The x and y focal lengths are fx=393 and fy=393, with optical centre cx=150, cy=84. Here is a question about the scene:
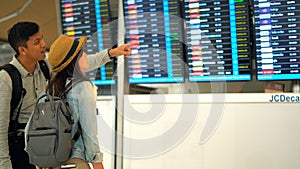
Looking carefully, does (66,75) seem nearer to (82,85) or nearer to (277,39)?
(82,85)

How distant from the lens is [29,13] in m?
3.62

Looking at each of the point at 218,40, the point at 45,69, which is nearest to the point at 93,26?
the point at 45,69

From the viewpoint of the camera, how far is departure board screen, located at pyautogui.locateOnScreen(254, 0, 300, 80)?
2.53 m

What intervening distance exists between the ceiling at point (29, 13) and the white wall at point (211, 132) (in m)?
1.11

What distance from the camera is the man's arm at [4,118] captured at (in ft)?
7.18

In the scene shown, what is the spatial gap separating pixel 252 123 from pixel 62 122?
1304mm

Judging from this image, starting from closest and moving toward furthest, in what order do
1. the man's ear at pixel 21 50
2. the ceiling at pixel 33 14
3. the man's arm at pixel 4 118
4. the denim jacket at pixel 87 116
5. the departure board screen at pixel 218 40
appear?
the denim jacket at pixel 87 116 → the man's arm at pixel 4 118 → the man's ear at pixel 21 50 → the departure board screen at pixel 218 40 → the ceiling at pixel 33 14

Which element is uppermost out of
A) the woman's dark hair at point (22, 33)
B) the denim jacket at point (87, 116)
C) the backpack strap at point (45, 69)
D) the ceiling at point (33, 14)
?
the ceiling at point (33, 14)

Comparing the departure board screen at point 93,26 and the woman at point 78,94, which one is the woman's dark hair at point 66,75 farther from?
the departure board screen at point 93,26

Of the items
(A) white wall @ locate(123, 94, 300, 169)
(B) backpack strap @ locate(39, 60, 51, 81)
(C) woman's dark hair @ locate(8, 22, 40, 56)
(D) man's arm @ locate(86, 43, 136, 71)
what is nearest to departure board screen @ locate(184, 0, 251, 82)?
(A) white wall @ locate(123, 94, 300, 169)

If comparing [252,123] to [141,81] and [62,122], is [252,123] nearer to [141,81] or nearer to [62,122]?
[141,81]

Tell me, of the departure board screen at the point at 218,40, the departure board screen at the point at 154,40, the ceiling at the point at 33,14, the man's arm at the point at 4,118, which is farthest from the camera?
the ceiling at the point at 33,14

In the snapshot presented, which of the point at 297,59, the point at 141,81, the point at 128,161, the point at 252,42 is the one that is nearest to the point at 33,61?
the point at 141,81

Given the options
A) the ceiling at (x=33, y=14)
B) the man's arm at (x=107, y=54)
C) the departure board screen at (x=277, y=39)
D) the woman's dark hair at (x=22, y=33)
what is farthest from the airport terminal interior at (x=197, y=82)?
the woman's dark hair at (x=22, y=33)
